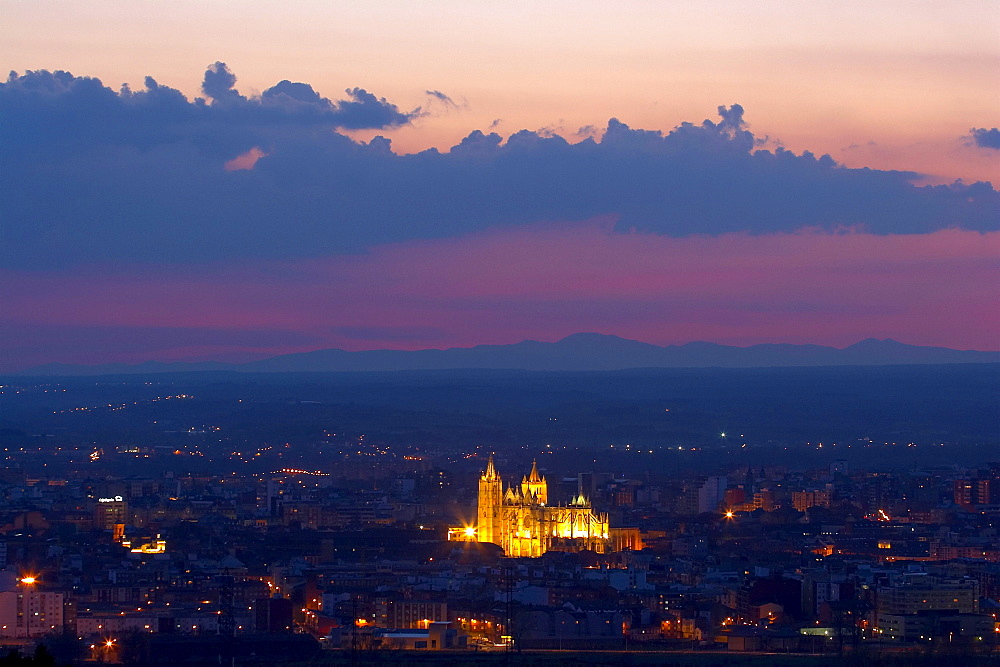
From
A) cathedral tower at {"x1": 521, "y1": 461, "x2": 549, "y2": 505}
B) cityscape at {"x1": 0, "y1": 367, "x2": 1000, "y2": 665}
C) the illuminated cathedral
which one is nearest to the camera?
cityscape at {"x1": 0, "y1": 367, "x2": 1000, "y2": 665}

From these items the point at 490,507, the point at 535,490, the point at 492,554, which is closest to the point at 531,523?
the point at 490,507

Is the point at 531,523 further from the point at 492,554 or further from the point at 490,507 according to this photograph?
A: the point at 492,554

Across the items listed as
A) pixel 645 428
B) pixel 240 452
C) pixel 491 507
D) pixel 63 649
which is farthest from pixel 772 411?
pixel 63 649

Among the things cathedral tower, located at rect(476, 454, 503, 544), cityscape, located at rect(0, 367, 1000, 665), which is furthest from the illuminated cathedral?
Answer: cityscape, located at rect(0, 367, 1000, 665)

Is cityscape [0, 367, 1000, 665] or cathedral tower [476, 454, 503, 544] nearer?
cityscape [0, 367, 1000, 665]

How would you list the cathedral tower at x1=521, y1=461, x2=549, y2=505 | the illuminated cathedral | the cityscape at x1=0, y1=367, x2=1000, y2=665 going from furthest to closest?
the cathedral tower at x1=521, y1=461, x2=549, y2=505, the illuminated cathedral, the cityscape at x1=0, y1=367, x2=1000, y2=665

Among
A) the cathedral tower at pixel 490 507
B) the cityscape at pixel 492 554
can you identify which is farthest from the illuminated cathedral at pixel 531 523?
the cityscape at pixel 492 554

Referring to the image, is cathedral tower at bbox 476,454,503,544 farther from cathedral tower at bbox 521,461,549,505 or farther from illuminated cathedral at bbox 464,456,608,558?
cathedral tower at bbox 521,461,549,505

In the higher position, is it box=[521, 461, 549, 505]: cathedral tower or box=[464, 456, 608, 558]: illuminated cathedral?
box=[521, 461, 549, 505]: cathedral tower
